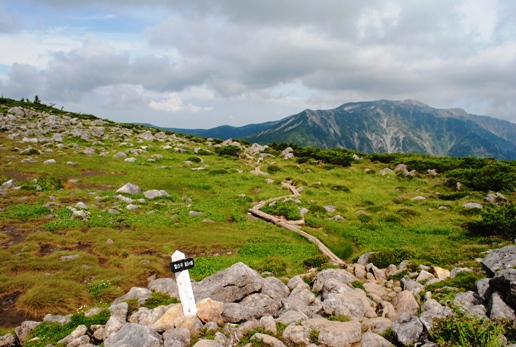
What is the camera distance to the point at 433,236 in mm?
22266

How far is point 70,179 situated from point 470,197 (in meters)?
42.1

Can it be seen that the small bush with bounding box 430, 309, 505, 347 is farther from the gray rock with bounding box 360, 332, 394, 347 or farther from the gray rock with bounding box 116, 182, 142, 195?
the gray rock with bounding box 116, 182, 142, 195

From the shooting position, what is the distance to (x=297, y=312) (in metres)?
10.1

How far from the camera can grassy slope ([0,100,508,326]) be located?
15289 millimetres

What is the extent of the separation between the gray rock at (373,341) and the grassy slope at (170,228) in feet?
24.6

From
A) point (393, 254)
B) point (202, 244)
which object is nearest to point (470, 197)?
point (393, 254)

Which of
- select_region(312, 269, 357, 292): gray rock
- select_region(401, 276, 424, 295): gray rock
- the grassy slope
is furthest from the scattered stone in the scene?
select_region(401, 276, 424, 295): gray rock

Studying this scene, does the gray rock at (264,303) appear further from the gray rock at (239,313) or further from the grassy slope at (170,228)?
the grassy slope at (170,228)

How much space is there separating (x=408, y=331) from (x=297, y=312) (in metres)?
3.37

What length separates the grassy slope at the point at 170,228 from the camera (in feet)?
50.2

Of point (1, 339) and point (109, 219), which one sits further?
point (109, 219)

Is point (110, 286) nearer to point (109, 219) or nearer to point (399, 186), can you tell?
point (109, 219)

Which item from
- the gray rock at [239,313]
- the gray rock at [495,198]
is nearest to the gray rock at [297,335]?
the gray rock at [239,313]

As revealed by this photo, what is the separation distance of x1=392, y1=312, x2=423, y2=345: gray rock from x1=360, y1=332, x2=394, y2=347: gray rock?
0.36 m
